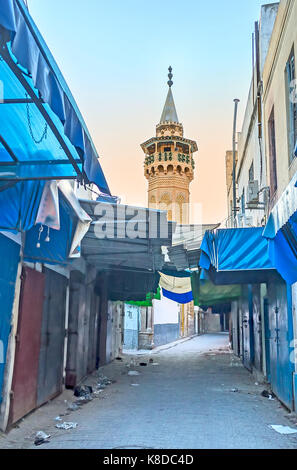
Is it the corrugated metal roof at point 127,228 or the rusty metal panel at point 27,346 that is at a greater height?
the corrugated metal roof at point 127,228

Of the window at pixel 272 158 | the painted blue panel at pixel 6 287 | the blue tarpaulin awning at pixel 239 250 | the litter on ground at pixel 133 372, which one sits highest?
the window at pixel 272 158

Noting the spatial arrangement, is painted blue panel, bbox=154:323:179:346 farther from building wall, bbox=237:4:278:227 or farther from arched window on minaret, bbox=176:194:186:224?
building wall, bbox=237:4:278:227

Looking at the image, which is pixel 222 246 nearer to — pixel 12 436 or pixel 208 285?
pixel 12 436

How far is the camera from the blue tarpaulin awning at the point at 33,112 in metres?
2.67

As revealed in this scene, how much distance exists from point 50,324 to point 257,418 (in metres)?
3.80

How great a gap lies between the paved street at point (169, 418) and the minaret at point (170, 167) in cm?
2422

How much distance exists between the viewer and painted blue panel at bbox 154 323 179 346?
23.6 metres

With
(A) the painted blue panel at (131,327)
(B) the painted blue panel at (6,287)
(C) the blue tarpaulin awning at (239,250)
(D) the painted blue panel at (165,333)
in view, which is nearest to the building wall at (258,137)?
(C) the blue tarpaulin awning at (239,250)

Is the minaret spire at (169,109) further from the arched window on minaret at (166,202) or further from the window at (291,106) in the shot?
the window at (291,106)

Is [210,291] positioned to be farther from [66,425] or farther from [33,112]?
[33,112]

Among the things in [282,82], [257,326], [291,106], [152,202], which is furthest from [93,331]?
[152,202]

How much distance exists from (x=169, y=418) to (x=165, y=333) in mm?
19497

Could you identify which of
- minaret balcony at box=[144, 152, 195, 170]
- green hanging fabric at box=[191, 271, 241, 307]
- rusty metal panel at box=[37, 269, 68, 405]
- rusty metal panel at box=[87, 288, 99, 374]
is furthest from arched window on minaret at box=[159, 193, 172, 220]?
rusty metal panel at box=[37, 269, 68, 405]

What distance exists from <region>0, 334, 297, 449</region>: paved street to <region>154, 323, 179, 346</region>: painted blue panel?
12553 mm
